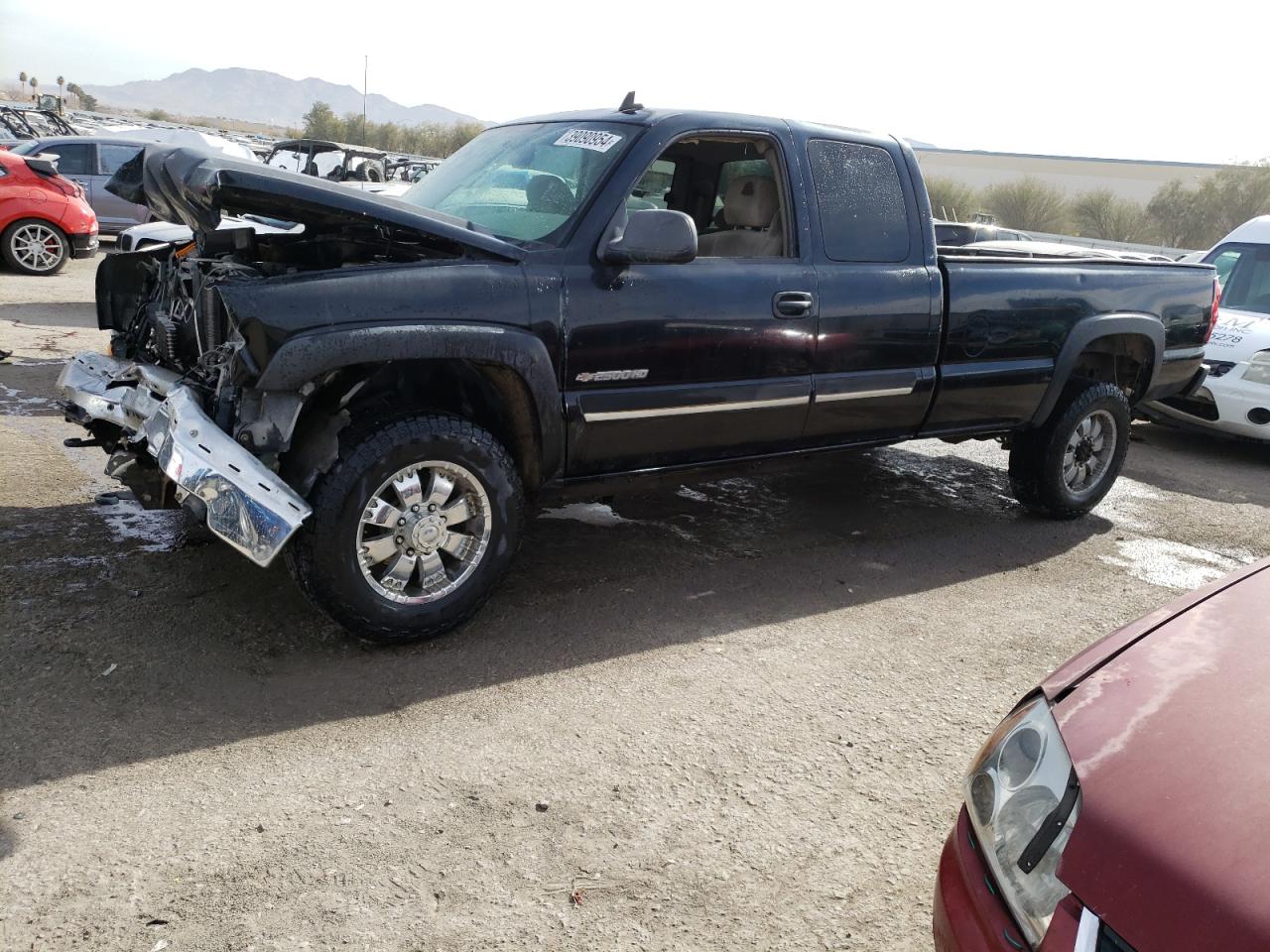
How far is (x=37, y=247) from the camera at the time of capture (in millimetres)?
12117

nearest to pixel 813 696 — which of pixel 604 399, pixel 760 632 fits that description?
pixel 760 632

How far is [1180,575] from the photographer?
5320 mm

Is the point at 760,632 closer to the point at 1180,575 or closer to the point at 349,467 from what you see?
the point at 349,467

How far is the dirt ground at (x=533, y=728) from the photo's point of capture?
253 centimetres

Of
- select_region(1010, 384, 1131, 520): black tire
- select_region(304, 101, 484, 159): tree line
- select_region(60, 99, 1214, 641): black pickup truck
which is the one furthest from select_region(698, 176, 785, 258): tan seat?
select_region(304, 101, 484, 159): tree line

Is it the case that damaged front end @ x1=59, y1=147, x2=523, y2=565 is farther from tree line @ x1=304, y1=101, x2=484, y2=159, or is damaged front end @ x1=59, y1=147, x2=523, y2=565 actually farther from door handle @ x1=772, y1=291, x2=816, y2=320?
tree line @ x1=304, y1=101, x2=484, y2=159

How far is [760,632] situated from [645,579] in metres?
0.69

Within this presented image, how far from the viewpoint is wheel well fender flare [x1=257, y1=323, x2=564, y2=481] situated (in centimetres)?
336

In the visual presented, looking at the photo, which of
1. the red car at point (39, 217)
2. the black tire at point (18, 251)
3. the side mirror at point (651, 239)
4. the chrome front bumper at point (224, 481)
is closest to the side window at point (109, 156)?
the red car at point (39, 217)

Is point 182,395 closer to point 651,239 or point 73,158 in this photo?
point 651,239

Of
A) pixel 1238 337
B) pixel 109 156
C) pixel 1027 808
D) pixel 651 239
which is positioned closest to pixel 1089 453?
pixel 1238 337

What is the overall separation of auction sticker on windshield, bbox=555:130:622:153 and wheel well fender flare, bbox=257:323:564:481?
3.22 feet

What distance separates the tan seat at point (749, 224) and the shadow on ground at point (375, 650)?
1.03 meters

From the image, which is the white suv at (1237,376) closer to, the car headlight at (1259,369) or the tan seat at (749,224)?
the car headlight at (1259,369)
